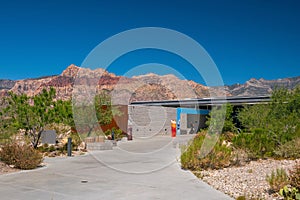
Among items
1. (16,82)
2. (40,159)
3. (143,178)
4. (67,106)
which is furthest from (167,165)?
(16,82)

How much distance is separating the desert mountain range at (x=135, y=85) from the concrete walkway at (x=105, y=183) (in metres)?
15.1

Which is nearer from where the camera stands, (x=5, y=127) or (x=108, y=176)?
(x=108, y=176)

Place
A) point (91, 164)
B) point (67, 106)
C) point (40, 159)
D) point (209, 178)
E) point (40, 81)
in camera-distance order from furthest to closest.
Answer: point (40, 81) < point (67, 106) < point (91, 164) < point (40, 159) < point (209, 178)

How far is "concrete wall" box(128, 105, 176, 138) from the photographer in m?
27.3

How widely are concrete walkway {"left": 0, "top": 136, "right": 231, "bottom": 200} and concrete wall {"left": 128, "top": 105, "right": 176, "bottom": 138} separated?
52.8 ft

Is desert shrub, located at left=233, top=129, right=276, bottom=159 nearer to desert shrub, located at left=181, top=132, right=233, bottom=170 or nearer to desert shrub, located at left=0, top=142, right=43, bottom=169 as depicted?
desert shrub, located at left=181, top=132, right=233, bottom=170

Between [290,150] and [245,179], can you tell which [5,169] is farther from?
[290,150]

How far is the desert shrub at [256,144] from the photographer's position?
11882 mm

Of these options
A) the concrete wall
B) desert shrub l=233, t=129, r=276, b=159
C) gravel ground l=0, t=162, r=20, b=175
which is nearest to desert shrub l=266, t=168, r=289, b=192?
desert shrub l=233, t=129, r=276, b=159

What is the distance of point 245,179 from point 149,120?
21590 mm

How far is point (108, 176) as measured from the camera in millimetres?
8867

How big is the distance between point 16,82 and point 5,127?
224ft

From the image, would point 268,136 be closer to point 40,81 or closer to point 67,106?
point 67,106

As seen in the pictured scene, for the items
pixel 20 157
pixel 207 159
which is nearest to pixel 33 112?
pixel 20 157
